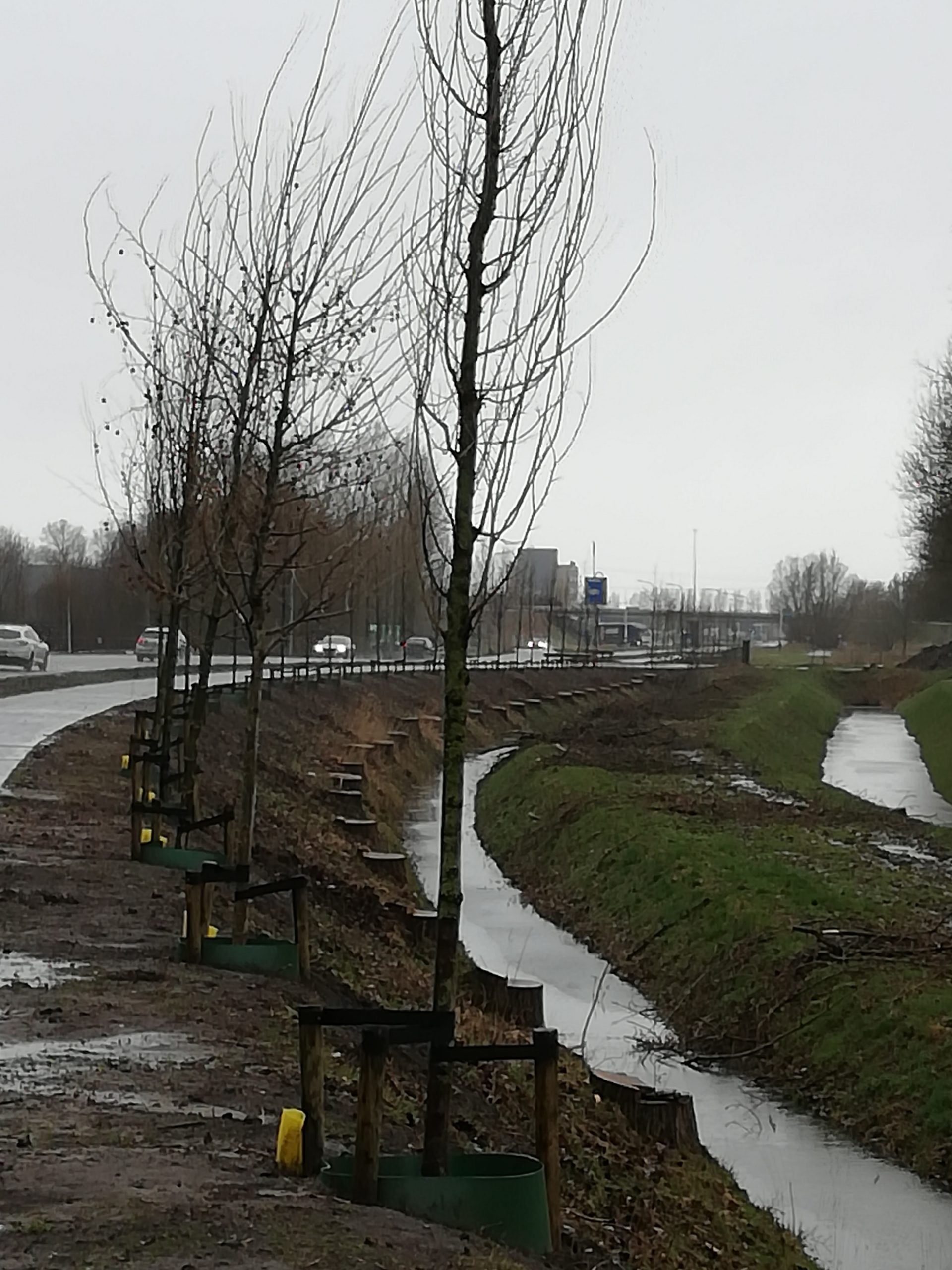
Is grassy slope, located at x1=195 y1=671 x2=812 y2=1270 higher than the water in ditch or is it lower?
higher

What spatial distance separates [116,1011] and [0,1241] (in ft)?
12.4

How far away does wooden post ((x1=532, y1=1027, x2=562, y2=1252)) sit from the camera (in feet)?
19.9

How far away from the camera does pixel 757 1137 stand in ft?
41.1

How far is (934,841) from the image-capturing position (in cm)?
2441

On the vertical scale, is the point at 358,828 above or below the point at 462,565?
below

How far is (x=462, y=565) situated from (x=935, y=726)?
4725 cm

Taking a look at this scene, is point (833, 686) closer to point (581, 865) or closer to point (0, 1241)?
point (581, 865)

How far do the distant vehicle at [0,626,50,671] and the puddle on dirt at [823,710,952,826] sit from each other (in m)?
23.2

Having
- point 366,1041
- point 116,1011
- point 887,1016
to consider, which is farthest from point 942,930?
point 366,1041

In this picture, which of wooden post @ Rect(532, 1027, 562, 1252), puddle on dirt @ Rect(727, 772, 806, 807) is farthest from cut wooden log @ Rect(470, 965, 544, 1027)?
puddle on dirt @ Rect(727, 772, 806, 807)

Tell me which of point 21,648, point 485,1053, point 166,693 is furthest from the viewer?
point 21,648

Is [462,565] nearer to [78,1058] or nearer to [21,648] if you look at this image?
[78,1058]

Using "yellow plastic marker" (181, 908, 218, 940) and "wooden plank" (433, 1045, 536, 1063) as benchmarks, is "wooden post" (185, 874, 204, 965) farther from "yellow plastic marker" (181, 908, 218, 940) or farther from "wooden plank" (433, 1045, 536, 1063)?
"wooden plank" (433, 1045, 536, 1063)

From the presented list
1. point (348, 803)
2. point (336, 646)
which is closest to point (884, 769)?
point (348, 803)
